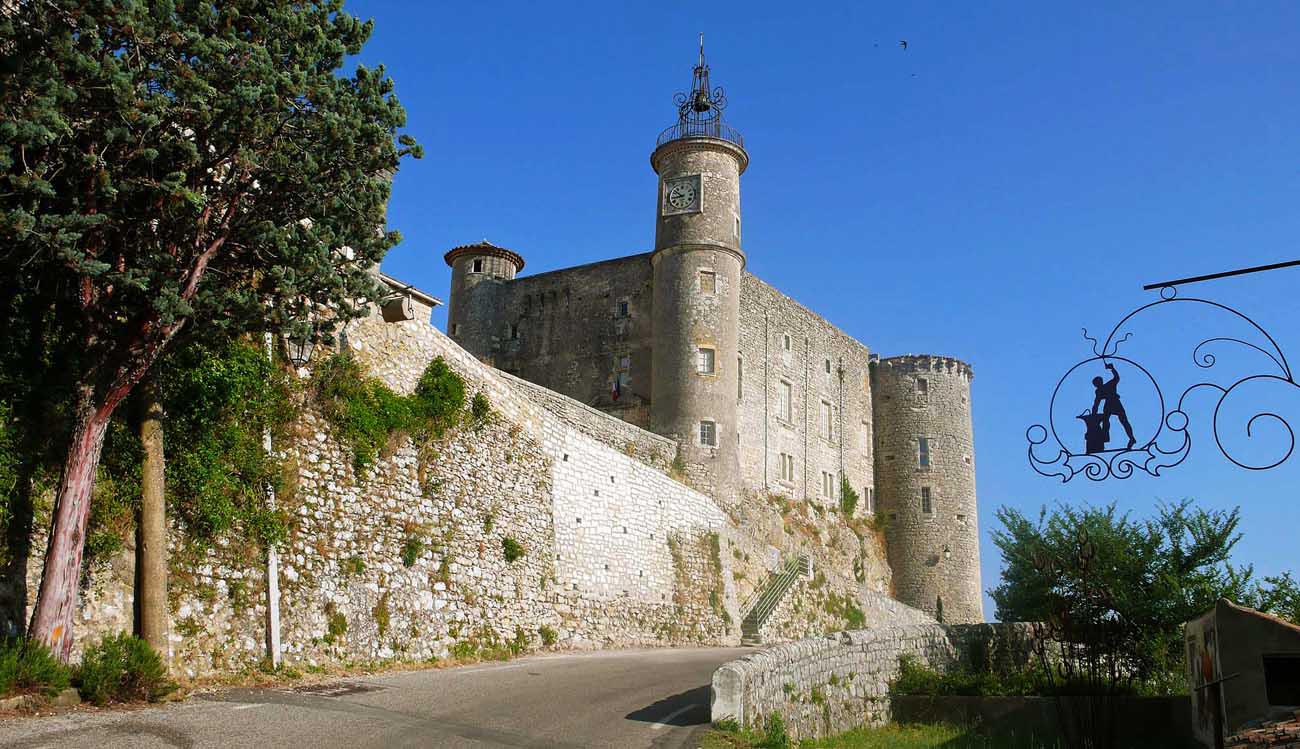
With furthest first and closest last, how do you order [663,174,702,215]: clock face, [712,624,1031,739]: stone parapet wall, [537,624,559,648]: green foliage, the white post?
[663,174,702,215]: clock face < [537,624,559,648]: green foliage < the white post < [712,624,1031,739]: stone parapet wall

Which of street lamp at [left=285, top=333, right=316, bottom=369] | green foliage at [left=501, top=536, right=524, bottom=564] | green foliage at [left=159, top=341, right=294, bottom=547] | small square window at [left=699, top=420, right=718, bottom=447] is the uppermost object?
small square window at [left=699, top=420, right=718, bottom=447]

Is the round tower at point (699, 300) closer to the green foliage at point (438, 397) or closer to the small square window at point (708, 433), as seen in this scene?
the small square window at point (708, 433)

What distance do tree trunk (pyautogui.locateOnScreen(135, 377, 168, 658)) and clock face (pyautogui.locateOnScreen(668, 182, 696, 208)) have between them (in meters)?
24.6

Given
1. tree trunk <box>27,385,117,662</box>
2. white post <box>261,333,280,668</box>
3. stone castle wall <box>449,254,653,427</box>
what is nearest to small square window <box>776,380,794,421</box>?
stone castle wall <box>449,254,653,427</box>

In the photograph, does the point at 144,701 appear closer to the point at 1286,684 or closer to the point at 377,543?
the point at 377,543

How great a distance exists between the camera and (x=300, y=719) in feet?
36.7

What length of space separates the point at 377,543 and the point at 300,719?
6.50 metres

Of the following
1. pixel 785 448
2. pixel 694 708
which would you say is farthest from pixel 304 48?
pixel 785 448

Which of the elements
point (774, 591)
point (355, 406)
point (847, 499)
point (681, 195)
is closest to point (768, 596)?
point (774, 591)

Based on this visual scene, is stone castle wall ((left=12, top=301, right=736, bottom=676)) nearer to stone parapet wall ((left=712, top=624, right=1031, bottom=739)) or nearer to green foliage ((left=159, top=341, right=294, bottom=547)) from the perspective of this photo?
green foliage ((left=159, top=341, right=294, bottom=547))

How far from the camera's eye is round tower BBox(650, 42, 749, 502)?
3478cm

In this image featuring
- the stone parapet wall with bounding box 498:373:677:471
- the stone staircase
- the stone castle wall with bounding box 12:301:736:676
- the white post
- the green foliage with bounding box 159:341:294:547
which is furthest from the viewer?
the stone staircase

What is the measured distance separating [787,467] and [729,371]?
8.82 m

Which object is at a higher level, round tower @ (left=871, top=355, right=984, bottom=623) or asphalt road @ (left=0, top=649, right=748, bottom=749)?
round tower @ (left=871, top=355, right=984, bottom=623)
